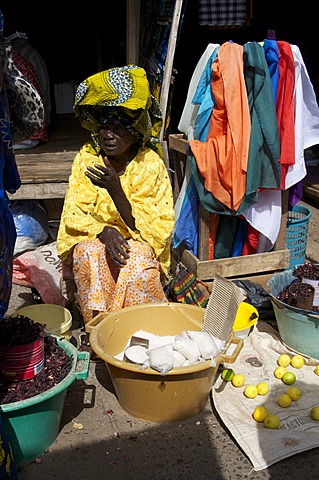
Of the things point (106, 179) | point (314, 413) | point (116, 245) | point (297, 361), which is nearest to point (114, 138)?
point (106, 179)

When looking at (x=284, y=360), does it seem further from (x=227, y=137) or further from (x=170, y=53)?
(x=170, y=53)

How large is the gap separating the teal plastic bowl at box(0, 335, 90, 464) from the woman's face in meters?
1.32

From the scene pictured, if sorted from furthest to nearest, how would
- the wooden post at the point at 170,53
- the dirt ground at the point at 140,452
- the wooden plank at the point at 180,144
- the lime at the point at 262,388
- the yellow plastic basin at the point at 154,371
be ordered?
the wooden post at the point at 170,53, the wooden plank at the point at 180,144, the lime at the point at 262,388, the yellow plastic basin at the point at 154,371, the dirt ground at the point at 140,452

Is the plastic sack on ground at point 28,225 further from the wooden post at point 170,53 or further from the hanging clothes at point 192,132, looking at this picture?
the wooden post at point 170,53

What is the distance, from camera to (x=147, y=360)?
2.29 metres

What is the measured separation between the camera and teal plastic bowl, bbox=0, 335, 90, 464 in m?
1.97

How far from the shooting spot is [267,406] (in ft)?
8.30

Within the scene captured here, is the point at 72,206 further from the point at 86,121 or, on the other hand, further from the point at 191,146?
the point at 191,146

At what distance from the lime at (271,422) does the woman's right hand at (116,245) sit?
1111 millimetres

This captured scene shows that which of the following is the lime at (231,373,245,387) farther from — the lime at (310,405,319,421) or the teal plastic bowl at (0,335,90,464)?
the teal plastic bowl at (0,335,90,464)

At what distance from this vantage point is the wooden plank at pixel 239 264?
360cm

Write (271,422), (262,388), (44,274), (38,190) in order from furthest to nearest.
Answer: (38,190), (44,274), (262,388), (271,422)

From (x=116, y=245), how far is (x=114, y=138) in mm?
672

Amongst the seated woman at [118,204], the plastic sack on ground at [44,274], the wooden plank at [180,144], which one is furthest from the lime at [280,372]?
the wooden plank at [180,144]
